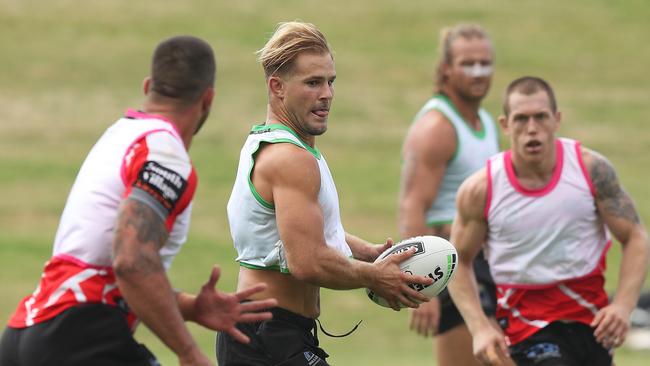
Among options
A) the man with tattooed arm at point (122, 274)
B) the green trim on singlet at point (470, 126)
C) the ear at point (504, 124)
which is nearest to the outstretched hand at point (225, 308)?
the man with tattooed arm at point (122, 274)

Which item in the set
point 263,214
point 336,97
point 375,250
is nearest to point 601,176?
point 375,250

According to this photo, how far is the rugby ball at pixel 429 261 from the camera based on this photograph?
21.9 feet

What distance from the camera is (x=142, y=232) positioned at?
5633 millimetres

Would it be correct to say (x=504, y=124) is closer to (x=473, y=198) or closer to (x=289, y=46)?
(x=473, y=198)

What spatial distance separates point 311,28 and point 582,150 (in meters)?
2.37

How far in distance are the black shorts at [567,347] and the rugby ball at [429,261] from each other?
1572 millimetres

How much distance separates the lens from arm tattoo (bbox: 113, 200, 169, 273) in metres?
5.58

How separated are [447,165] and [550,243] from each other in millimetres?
1773

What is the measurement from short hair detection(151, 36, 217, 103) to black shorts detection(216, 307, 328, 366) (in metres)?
1.15

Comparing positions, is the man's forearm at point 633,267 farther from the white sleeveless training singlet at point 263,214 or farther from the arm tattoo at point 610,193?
the white sleeveless training singlet at point 263,214

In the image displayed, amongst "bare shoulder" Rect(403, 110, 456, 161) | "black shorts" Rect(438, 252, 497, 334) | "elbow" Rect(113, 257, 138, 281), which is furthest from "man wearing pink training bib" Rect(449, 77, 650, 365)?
"elbow" Rect(113, 257, 138, 281)

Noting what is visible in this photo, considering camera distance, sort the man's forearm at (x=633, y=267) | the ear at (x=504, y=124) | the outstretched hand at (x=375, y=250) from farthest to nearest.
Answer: the ear at (x=504, y=124), the man's forearm at (x=633, y=267), the outstretched hand at (x=375, y=250)

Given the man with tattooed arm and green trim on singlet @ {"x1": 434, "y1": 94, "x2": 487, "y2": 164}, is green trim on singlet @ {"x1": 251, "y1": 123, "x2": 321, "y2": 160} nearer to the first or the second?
the man with tattooed arm

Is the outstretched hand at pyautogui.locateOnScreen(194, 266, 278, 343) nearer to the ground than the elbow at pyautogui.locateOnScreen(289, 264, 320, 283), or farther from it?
nearer to the ground
